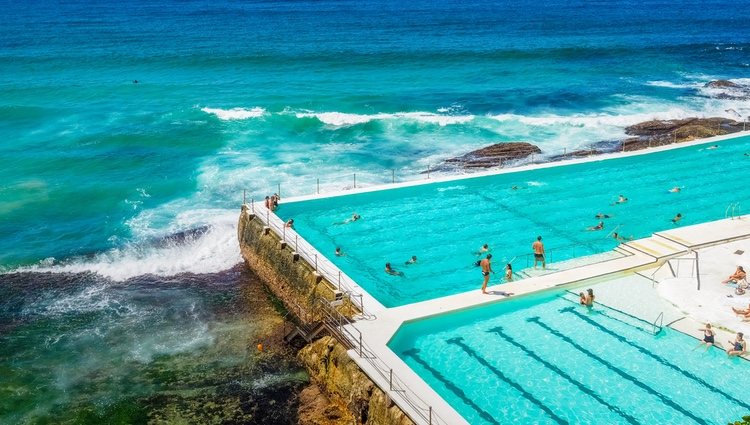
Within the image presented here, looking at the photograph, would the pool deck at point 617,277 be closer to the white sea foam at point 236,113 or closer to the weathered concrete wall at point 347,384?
the weathered concrete wall at point 347,384

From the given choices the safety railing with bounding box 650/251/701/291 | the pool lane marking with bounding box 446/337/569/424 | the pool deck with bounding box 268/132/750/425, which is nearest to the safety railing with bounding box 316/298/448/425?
the pool deck with bounding box 268/132/750/425

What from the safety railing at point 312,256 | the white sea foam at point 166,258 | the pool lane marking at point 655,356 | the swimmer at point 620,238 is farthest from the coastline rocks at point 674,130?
the white sea foam at point 166,258

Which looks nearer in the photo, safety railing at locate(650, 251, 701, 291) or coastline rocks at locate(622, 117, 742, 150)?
safety railing at locate(650, 251, 701, 291)

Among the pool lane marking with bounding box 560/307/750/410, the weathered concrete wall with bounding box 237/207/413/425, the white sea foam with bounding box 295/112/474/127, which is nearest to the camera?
the weathered concrete wall with bounding box 237/207/413/425

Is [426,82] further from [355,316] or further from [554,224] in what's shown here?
[355,316]

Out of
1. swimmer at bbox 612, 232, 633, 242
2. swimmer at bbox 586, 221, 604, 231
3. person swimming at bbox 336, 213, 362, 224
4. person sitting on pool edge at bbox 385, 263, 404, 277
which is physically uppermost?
person swimming at bbox 336, 213, 362, 224

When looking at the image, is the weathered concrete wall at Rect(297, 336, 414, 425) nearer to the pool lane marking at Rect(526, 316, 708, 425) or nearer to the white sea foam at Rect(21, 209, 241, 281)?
the pool lane marking at Rect(526, 316, 708, 425)
